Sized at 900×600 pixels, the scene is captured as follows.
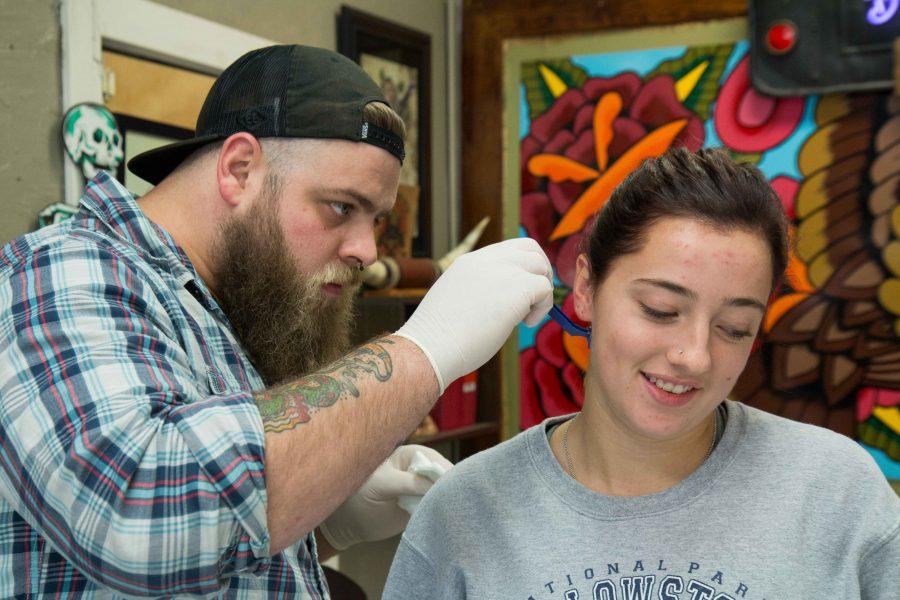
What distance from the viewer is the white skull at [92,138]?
189cm

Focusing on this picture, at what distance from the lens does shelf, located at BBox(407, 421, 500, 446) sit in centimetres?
286

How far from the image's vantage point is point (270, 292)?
1.31 m

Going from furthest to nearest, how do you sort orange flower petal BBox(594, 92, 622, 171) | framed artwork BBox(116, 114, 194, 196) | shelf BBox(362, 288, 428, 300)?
orange flower petal BBox(594, 92, 622, 171) → shelf BBox(362, 288, 428, 300) → framed artwork BBox(116, 114, 194, 196)

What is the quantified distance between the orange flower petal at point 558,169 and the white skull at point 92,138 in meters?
1.77

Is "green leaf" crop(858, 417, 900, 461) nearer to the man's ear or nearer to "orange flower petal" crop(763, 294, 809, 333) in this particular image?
"orange flower petal" crop(763, 294, 809, 333)

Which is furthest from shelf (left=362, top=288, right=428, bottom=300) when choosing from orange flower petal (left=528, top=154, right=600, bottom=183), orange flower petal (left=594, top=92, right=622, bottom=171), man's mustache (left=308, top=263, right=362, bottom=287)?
man's mustache (left=308, top=263, right=362, bottom=287)

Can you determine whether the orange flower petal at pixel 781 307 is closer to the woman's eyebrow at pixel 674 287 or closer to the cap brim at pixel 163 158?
the woman's eyebrow at pixel 674 287

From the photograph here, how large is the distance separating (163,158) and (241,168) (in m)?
0.18

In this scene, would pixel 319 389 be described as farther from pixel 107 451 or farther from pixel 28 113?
pixel 28 113

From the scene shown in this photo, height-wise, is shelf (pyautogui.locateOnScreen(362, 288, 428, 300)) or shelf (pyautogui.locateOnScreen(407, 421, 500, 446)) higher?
shelf (pyautogui.locateOnScreen(362, 288, 428, 300))

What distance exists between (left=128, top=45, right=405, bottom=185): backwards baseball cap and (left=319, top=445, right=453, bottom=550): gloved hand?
0.60 meters

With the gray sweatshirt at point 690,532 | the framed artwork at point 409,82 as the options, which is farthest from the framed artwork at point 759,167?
the gray sweatshirt at point 690,532

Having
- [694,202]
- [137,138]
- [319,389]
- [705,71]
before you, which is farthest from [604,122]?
[319,389]

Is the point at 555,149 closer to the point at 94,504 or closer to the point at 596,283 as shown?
the point at 596,283
